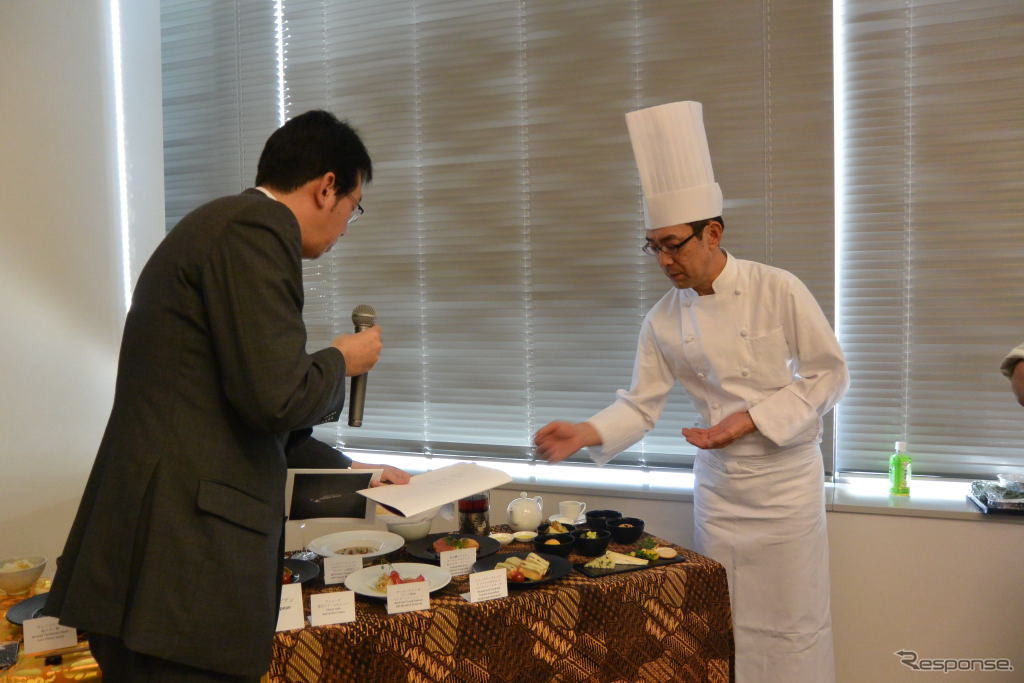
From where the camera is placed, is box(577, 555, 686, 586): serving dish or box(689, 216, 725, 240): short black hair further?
box(689, 216, 725, 240): short black hair

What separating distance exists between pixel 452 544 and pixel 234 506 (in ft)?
3.01

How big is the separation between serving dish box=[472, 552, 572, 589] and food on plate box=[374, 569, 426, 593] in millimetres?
160

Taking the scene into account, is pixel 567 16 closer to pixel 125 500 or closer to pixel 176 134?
pixel 176 134

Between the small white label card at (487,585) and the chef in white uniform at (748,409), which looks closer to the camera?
the small white label card at (487,585)

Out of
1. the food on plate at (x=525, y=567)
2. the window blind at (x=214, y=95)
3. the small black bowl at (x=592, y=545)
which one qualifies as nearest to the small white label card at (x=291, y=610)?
the food on plate at (x=525, y=567)

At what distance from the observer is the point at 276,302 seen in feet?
3.99

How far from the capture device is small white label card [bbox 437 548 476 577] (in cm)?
190

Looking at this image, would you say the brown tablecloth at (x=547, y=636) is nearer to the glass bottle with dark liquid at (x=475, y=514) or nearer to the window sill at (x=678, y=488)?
the glass bottle with dark liquid at (x=475, y=514)

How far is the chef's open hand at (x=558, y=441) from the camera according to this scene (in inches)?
93.2

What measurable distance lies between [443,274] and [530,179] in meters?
0.51

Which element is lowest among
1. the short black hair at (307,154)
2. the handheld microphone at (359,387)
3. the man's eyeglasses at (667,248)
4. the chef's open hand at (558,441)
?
the chef's open hand at (558,441)

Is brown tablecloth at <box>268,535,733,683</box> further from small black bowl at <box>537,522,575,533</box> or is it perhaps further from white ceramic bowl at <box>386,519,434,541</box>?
white ceramic bowl at <box>386,519,434,541</box>

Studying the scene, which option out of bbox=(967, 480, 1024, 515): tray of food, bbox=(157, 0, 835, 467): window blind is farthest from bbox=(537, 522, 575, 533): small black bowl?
bbox=(967, 480, 1024, 515): tray of food

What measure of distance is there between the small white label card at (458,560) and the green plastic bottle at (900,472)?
1.53 meters
